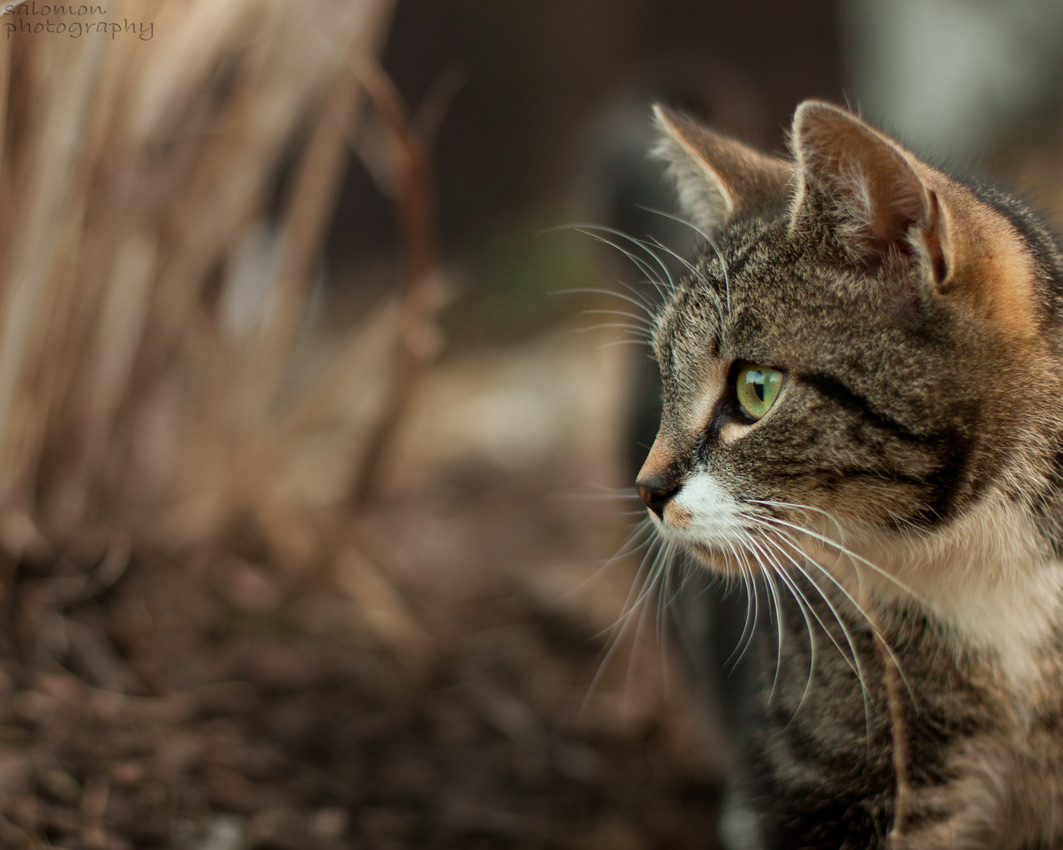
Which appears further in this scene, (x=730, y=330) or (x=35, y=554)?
(x=35, y=554)

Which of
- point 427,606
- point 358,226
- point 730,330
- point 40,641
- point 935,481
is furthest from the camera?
point 358,226

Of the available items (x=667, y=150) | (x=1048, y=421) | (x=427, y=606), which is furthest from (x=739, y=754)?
(x=427, y=606)

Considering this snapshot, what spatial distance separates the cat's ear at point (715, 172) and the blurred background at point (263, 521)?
145mm

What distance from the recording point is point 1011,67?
14.2 feet

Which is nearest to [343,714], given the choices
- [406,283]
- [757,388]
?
[406,283]

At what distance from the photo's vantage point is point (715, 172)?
138cm

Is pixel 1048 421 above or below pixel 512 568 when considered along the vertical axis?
above

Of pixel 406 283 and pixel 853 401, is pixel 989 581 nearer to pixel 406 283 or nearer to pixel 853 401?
pixel 853 401

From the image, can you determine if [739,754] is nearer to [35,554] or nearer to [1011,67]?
[35,554]

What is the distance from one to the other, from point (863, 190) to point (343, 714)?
1503 millimetres

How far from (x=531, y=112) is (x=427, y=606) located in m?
3.57

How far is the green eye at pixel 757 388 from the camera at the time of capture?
3.85ft

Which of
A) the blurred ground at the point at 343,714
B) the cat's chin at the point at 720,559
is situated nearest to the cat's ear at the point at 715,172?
the cat's chin at the point at 720,559

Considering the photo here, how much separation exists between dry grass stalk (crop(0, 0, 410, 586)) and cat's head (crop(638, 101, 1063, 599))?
107 cm
